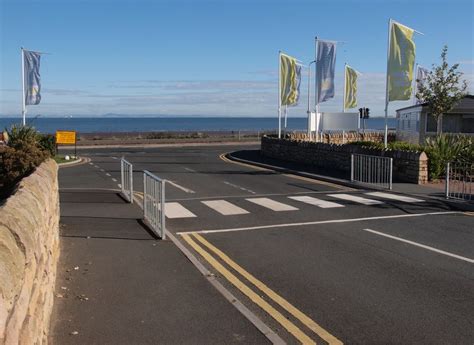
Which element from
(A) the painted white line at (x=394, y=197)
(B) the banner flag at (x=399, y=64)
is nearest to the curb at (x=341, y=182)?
(A) the painted white line at (x=394, y=197)

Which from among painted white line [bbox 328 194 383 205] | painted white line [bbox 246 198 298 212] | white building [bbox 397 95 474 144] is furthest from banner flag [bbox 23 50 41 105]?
white building [bbox 397 95 474 144]

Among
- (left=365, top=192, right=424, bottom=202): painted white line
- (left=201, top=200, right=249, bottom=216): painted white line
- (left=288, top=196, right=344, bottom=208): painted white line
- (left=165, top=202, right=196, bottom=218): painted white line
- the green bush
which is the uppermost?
the green bush

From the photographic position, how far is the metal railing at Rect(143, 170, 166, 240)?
398 inches

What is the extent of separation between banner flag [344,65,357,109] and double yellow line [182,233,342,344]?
31032 millimetres

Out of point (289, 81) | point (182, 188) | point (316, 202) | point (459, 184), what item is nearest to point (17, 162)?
point (182, 188)

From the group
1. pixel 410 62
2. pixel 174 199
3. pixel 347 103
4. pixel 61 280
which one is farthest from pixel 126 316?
pixel 347 103

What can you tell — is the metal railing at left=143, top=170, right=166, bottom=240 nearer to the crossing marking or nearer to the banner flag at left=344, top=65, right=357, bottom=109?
the crossing marking

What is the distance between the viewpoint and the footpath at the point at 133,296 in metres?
5.39

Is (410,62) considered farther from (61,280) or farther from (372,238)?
(61,280)

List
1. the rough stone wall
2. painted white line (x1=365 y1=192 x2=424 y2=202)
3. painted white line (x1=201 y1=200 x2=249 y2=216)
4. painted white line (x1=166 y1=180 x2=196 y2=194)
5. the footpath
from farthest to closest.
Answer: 1. the rough stone wall
2. painted white line (x1=166 y1=180 x2=196 y2=194)
3. painted white line (x1=365 y1=192 x2=424 y2=202)
4. painted white line (x1=201 y1=200 x2=249 y2=216)
5. the footpath

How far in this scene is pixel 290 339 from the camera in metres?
5.30

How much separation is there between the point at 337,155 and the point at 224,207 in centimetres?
1052

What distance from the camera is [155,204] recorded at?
10.8 m

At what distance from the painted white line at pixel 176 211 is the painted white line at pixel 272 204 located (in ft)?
6.99
